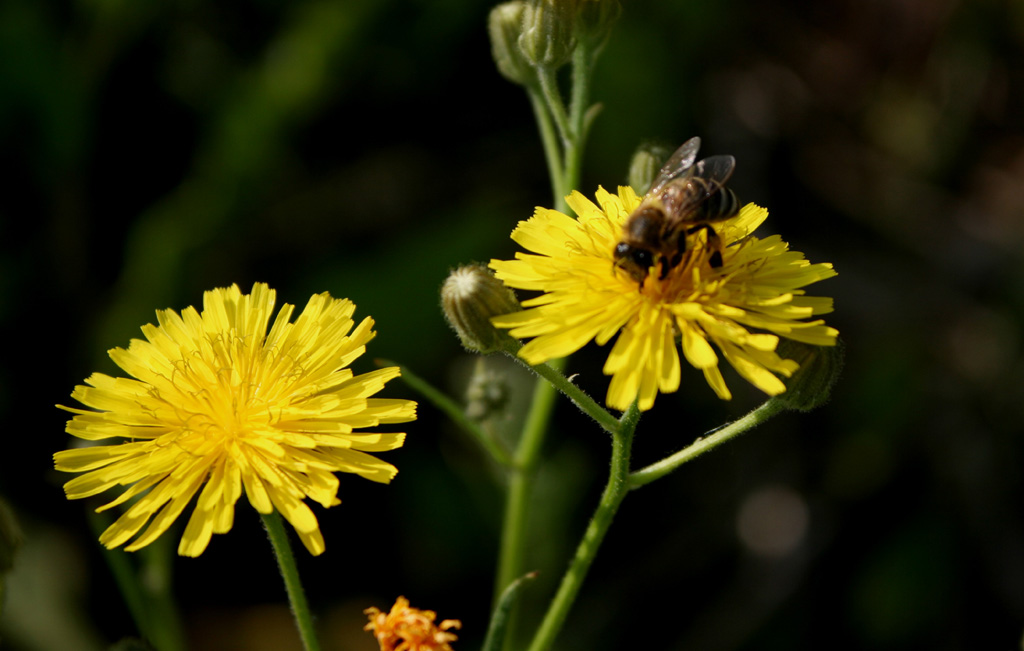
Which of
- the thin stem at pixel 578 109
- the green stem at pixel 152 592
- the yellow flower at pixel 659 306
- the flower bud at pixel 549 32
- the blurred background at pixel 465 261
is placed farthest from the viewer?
the blurred background at pixel 465 261

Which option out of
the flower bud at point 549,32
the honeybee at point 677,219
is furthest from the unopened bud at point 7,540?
the flower bud at point 549,32

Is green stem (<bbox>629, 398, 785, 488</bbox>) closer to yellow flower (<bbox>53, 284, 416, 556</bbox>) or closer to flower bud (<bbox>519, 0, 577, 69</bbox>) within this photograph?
yellow flower (<bbox>53, 284, 416, 556</bbox>)

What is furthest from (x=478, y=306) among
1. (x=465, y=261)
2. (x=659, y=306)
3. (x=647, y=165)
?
(x=465, y=261)

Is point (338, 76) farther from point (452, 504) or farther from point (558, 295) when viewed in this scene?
point (558, 295)

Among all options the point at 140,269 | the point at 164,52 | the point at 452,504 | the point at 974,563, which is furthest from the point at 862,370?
the point at 164,52

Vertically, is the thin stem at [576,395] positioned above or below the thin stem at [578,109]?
below

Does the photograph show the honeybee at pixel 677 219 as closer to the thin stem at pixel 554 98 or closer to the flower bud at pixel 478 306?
the flower bud at pixel 478 306

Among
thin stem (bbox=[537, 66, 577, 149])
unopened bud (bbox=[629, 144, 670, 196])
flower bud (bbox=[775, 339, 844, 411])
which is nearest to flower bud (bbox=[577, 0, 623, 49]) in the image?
thin stem (bbox=[537, 66, 577, 149])
